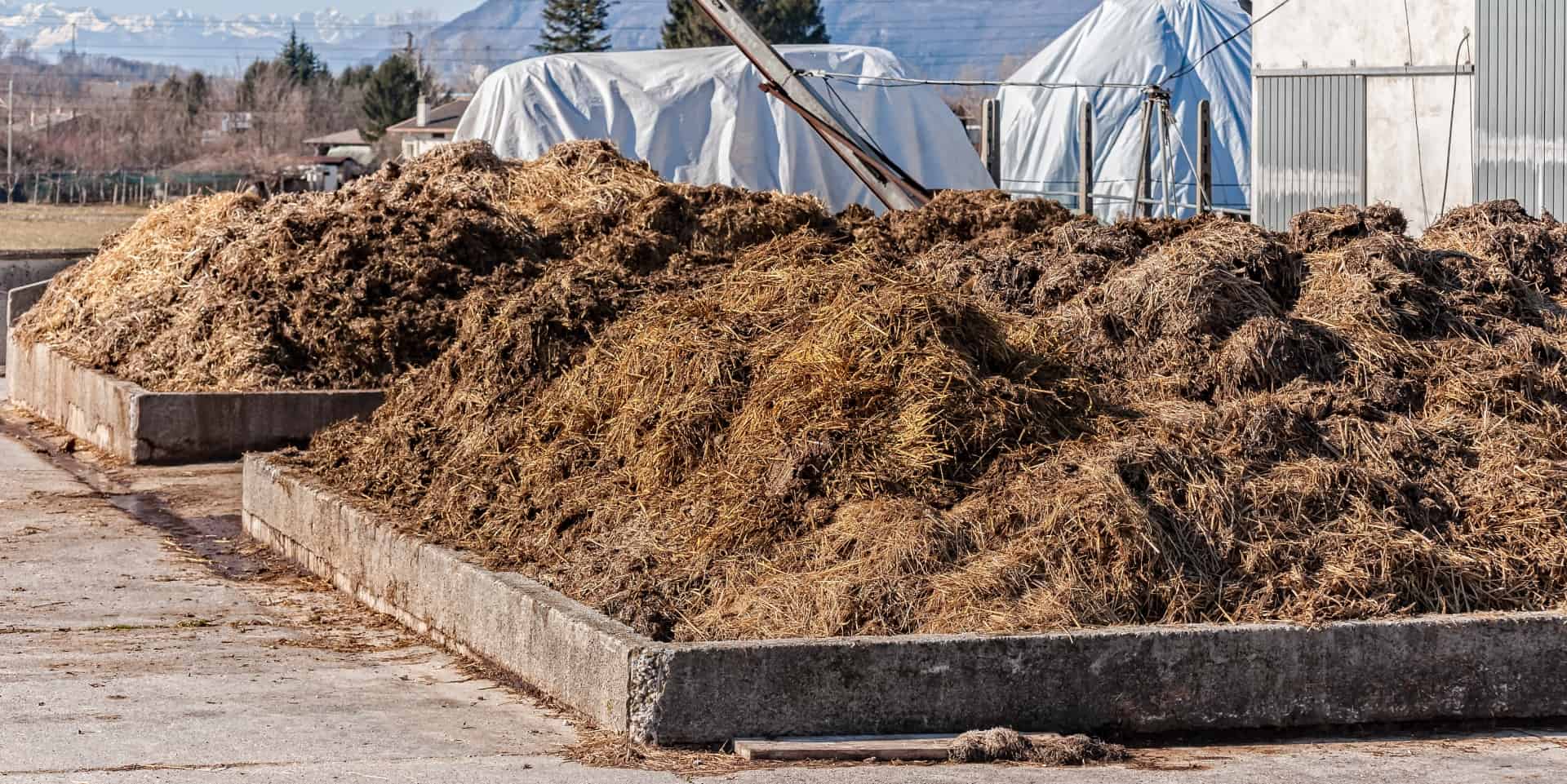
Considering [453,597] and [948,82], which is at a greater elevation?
[948,82]

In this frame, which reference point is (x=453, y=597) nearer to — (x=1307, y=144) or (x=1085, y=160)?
(x=1307, y=144)

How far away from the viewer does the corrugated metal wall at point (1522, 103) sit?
13633mm

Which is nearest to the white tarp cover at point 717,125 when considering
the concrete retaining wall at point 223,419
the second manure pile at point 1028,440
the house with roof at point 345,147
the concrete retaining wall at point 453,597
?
the concrete retaining wall at point 223,419

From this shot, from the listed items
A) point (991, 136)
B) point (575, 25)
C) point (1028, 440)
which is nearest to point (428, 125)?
point (575, 25)

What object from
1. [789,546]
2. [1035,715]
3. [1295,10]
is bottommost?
[1035,715]

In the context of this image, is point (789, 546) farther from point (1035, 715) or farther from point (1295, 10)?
point (1295, 10)

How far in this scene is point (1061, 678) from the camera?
596 cm

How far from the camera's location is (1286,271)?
894 cm

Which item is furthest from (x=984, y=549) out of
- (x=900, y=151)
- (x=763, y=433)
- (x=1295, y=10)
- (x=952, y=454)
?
(x=900, y=151)

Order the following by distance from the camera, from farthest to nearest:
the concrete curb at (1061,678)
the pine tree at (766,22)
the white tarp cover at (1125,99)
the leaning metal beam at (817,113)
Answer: the pine tree at (766,22)
the white tarp cover at (1125,99)
the leaning metal beam at (817,113)
the concrete curb at (1061,678)

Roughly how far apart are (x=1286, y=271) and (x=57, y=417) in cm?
993

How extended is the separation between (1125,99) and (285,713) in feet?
104

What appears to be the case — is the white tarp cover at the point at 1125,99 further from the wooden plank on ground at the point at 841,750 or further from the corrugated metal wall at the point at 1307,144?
the wooden plank on ground at the point at 841,750

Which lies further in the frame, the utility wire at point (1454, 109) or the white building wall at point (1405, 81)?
the white building wall at point (1405, 81)
